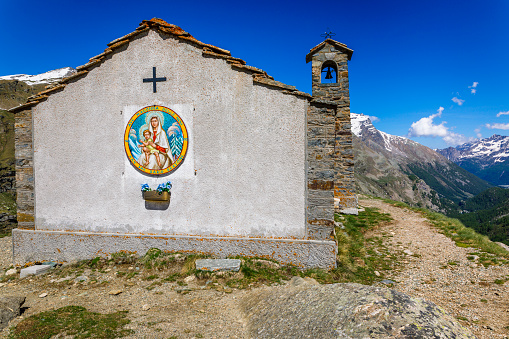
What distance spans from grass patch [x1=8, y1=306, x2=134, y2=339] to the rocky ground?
0.26m

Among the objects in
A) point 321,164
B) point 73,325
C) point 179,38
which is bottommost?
point 73,325

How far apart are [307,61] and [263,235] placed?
32.1ft

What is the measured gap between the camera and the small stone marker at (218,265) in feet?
24.0

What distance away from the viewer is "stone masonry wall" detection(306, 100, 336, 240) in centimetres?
745

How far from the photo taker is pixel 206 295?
6.34m

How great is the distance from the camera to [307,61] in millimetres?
13453

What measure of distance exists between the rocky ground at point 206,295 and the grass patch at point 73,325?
26 centimetres

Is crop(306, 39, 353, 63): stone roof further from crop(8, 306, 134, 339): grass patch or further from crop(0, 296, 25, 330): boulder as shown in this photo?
crop(0, 296, 25, 330): boulder

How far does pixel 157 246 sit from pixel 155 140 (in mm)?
3363

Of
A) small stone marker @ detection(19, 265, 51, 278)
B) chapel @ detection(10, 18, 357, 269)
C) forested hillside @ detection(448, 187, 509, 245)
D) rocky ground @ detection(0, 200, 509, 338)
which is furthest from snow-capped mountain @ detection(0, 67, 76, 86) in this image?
forested hillside @ detection(448, 187, 509, 245)

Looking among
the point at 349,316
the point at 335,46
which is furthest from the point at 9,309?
the point at 335,46

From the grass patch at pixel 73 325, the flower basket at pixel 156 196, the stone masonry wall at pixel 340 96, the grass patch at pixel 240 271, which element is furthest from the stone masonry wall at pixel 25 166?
the stone masonry wall at pixel 340 96

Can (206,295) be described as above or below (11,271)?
above

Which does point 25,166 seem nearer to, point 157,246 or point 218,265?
point 157,246
